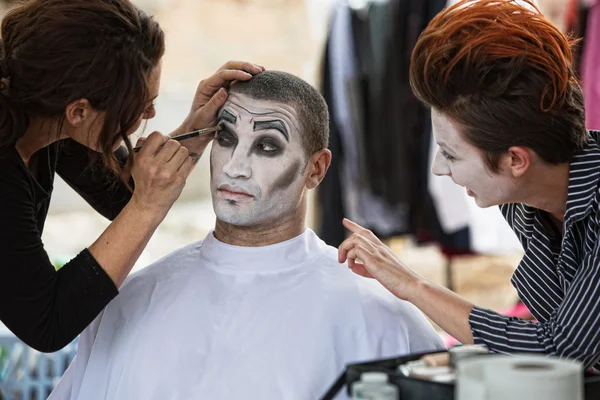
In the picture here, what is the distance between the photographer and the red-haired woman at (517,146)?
56.6 inches

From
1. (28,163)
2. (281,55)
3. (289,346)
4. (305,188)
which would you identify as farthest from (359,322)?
(281,55)

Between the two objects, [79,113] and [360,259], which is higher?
[79,113]

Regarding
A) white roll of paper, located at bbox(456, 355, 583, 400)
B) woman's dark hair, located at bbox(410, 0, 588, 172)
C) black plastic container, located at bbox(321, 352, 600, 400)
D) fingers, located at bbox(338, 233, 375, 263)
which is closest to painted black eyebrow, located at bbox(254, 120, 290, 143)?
fingers, located at bbox(338, 233, 375, 263)

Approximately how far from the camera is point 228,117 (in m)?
1.88

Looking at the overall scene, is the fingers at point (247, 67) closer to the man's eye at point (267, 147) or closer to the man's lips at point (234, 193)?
the man's eye at point (267, 147)

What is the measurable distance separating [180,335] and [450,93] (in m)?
0.77

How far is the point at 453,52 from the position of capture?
1481mm

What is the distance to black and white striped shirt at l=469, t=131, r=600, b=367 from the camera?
1.39 metres

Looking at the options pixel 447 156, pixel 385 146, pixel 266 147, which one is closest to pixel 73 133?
pixel 266 147

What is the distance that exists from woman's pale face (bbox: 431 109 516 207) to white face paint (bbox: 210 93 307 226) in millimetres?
404

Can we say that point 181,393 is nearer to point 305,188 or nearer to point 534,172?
point 305,188

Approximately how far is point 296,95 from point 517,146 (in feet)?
1.96

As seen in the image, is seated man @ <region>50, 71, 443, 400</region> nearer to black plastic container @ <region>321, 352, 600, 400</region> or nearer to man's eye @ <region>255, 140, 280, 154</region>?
man's eye @ <region>255, 140, 280, 154</region>

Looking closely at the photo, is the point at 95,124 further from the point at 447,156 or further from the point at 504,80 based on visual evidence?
the point at 504,80
